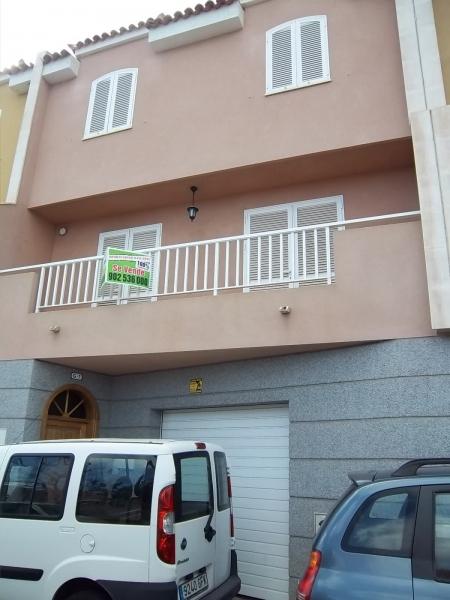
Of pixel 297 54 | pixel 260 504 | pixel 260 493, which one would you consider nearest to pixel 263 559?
pixel 260 504

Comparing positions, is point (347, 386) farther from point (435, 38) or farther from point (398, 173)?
point (435, 38)

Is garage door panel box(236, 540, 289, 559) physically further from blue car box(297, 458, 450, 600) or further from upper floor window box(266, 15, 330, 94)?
upper floor window box(266, 15, 330, 94)

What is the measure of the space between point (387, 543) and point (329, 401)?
10.8ft

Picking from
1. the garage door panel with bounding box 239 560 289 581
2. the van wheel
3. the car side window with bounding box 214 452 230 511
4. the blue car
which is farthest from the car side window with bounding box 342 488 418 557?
the garage door panel with bounding box 239 560 289 581

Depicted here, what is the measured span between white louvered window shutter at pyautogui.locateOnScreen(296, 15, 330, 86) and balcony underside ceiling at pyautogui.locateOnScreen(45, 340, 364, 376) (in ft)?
14.8

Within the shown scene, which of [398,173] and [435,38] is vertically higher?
[435,38]

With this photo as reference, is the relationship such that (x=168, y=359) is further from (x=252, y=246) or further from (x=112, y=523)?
(x=112, y=523)

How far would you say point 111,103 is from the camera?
9.85m

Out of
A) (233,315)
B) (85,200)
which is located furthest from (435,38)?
(85,200)

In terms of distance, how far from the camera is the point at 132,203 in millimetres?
9414

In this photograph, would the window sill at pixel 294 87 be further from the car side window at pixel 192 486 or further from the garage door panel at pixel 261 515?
the garage door panel at pixel 261 515

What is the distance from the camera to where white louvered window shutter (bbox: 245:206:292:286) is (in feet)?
25.7

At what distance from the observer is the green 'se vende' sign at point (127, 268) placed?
7036 mm

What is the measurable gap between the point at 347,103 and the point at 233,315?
386 cm
